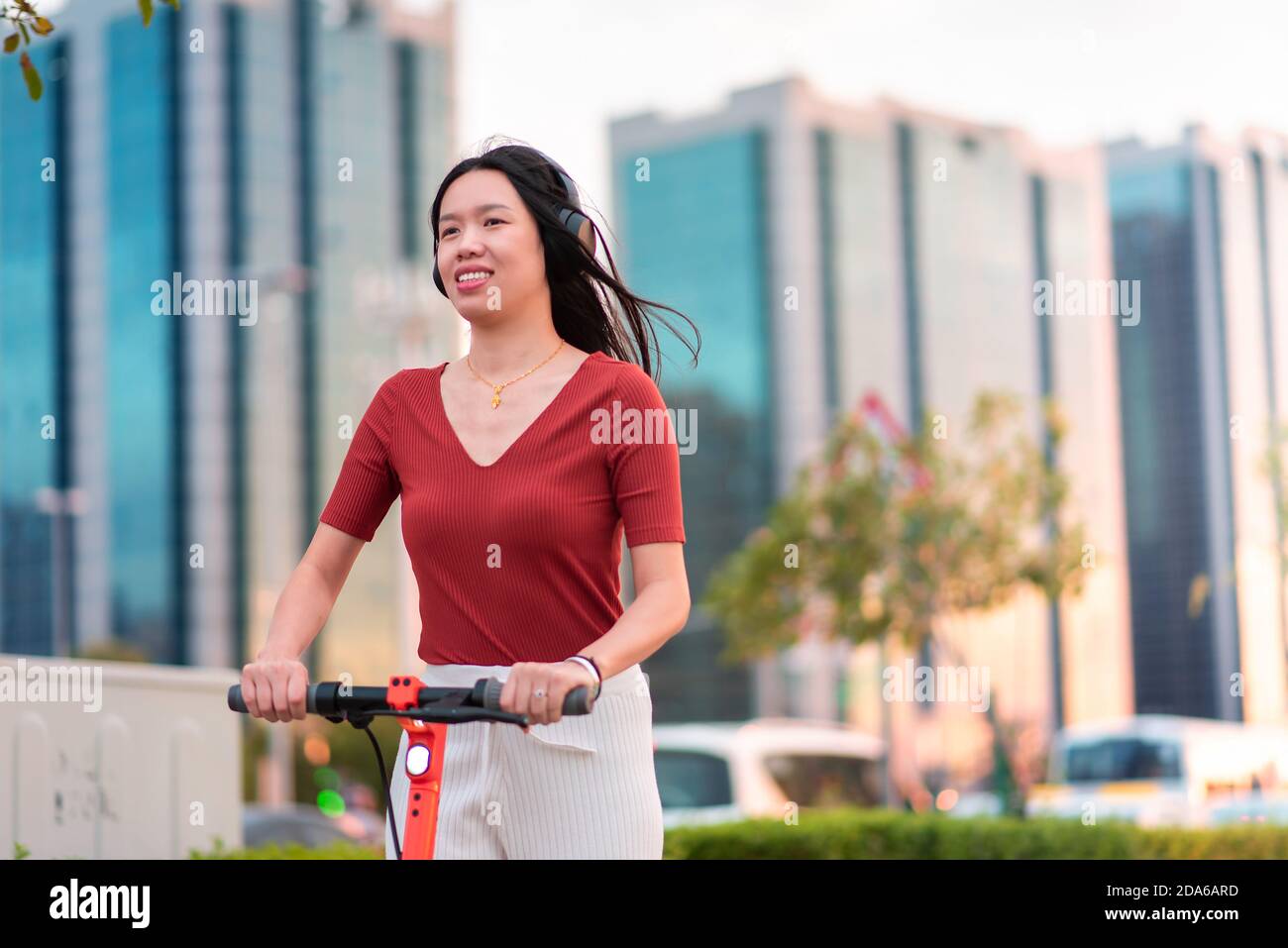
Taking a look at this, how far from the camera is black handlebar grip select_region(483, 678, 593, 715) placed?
2.32 m

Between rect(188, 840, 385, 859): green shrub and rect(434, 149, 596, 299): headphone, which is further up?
rect(434, 149, 596, 299): headphone

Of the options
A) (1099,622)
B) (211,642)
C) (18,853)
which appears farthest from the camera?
(1099,622)

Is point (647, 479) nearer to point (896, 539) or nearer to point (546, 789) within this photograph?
point (546, 789)

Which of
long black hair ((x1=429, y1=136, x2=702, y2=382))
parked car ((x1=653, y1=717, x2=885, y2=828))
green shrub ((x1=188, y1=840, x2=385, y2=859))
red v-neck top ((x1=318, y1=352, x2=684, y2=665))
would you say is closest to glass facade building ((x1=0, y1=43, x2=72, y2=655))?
parked car ((x1=653, y1=717, x2=885, y2=828))

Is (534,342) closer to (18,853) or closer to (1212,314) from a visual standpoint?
(18,853)

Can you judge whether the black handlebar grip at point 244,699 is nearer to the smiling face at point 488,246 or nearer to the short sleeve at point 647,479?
the short sleeve at point 647,479

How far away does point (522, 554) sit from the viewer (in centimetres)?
276

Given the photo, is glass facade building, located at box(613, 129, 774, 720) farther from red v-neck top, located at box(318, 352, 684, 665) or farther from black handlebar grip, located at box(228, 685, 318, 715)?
black handlebar grip, located at box(228, 685, 318, 715)

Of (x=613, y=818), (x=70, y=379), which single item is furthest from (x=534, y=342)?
(x=70, y=379)

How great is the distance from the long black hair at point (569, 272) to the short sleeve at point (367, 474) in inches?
11.0

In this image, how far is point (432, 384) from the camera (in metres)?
3.00

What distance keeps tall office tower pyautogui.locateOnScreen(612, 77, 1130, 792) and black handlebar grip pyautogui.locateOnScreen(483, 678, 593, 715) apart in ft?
195

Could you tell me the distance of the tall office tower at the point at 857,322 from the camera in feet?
216
